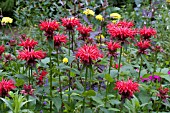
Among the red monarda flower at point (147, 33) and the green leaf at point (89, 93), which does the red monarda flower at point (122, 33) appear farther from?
the green leaf at point (89, 93)

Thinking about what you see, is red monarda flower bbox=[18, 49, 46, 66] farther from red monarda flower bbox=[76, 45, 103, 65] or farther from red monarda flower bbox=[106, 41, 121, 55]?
red monarda flower bbox=[106, 41, 121, 55]

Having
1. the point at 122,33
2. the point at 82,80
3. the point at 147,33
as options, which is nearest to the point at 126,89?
the point at 122,33

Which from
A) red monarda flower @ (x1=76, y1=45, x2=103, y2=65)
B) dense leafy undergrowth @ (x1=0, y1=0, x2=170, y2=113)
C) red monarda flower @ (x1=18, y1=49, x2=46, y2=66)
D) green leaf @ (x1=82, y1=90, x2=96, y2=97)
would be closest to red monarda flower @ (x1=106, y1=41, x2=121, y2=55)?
dense leafy undergrowth @ (x1=0, y1=0, x2=170, y2=113)

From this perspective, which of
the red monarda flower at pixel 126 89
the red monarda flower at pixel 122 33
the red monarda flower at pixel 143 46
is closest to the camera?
the red monarda flower at pixel 126 89

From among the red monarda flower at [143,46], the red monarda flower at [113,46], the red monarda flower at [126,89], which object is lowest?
the red monarda flower at [126,89]

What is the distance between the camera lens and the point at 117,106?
209cm

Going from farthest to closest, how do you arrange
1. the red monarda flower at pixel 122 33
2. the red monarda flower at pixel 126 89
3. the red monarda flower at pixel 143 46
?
1. the red monarda flower at pixel 143 46
2. the red monarda flower at pixel 122 33
3. the red monarda flower at pixel 126 89

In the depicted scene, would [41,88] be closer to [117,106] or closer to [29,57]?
[29,57]

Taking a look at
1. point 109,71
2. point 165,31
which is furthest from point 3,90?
point 165,31

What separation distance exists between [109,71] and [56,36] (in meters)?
0.35

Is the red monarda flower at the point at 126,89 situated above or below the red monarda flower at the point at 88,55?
below

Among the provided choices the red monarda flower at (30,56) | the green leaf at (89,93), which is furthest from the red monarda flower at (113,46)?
the red monarda flower at (30,56)

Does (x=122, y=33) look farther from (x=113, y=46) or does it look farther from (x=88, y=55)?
(x=88, y=55)

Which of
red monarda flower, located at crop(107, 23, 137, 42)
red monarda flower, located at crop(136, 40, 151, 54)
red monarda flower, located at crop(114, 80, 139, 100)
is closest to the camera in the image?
red monarda flower, located at crop(114, 80, 139, 100)
